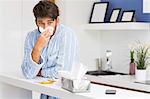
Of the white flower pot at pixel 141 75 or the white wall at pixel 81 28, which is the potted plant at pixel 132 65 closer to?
the white flower pot at pixel 141 75

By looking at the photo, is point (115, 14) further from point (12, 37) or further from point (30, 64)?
point (30, 64)

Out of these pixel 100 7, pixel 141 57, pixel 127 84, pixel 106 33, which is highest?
pixel 100 7

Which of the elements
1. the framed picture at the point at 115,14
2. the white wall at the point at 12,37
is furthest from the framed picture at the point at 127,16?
the white wall at the point at 12,37

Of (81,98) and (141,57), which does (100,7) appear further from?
(81,98)

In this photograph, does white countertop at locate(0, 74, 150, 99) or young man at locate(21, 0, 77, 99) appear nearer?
white countertop at locate(0, 74, 150, 99)

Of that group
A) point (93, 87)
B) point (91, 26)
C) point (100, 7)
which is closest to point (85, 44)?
point (91, 26)

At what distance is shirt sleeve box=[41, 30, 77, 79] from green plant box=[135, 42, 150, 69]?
95 centimetres

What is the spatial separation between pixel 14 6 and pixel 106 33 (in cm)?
121

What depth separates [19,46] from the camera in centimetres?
340

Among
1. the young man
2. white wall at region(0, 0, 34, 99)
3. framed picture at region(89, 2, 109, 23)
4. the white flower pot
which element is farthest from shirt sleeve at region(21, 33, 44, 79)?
framed picture at region(89, 2, 109, 23)

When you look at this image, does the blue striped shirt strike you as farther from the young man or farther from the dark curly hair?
the dark curly hair

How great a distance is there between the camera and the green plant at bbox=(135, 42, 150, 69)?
3099 mm

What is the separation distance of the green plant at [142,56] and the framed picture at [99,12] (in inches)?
27.6

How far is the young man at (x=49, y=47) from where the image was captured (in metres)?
2.30
